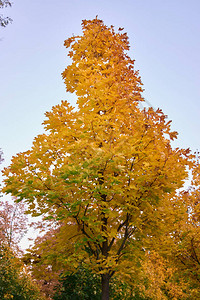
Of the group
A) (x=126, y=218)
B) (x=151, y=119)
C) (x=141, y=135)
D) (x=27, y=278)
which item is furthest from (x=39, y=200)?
(x=27, y=278)

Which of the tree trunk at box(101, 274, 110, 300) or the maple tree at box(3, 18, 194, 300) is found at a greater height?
the maple tree at box(3, 18, 194, 300)

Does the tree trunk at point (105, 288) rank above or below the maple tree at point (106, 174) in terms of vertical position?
below

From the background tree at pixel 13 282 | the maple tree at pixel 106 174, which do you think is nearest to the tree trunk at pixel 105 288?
the maple tree at pixel 106 174

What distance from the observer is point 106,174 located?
5.90m

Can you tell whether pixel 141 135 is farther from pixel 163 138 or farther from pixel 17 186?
pixel 17 186

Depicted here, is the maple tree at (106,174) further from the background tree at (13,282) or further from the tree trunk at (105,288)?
the background tree at (13,282)

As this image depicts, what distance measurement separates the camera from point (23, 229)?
22.8 meters

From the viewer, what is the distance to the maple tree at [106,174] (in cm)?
524

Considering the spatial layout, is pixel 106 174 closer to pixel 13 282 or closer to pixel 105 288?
pixel 105 288

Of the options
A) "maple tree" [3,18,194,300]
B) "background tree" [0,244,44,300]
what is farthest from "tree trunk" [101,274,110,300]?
"background tree" [0,244,44,300]

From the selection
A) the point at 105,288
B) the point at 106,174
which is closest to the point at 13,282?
the point at 105,288

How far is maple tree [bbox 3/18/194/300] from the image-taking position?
524cm

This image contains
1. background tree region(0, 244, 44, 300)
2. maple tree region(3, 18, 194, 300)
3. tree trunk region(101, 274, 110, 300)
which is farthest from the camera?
background tree region(0, 244, 44, 300)

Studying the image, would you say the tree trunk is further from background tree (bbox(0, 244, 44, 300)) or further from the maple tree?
background tree (bbox(0, 244, 44, 300))
